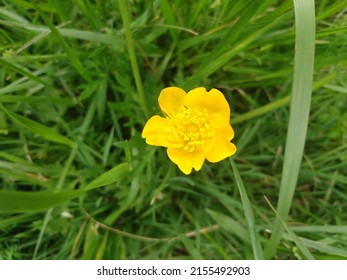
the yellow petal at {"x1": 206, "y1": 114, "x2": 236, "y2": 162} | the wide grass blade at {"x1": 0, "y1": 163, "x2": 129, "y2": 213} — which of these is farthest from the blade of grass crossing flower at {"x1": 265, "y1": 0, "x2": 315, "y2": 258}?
the wide grass blade at {"x1": 0, "y1": 163, "x2": 129, "y2": 213}

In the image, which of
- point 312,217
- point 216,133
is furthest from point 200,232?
point 216,133

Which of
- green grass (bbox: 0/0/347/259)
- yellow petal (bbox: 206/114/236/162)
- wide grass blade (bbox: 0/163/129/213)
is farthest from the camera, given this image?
green grass (bbox: 0/0/347/259)

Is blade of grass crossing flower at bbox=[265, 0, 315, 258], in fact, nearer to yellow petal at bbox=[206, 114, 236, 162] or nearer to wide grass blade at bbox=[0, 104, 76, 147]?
yellow petal at bbox=[206, 114, 236, 162]

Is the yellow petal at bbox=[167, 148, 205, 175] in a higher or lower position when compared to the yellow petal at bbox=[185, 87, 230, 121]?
lower

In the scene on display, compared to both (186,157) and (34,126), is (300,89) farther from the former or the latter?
(34,126)

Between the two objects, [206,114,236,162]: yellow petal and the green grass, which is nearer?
[206,114,236,162]: yellow petal

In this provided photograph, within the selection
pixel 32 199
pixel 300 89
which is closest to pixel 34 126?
pixel 32 199

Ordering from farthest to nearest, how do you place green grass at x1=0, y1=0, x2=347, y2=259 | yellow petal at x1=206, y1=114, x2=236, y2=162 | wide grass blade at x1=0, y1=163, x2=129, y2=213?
green grass at x1=0, y1=0, x2=347, y2=259 → yellow petal at x1=206, y1=114, x2=236, y2=162 → wide grass blade at x1=0, y1=163, x2=129, y2=213
